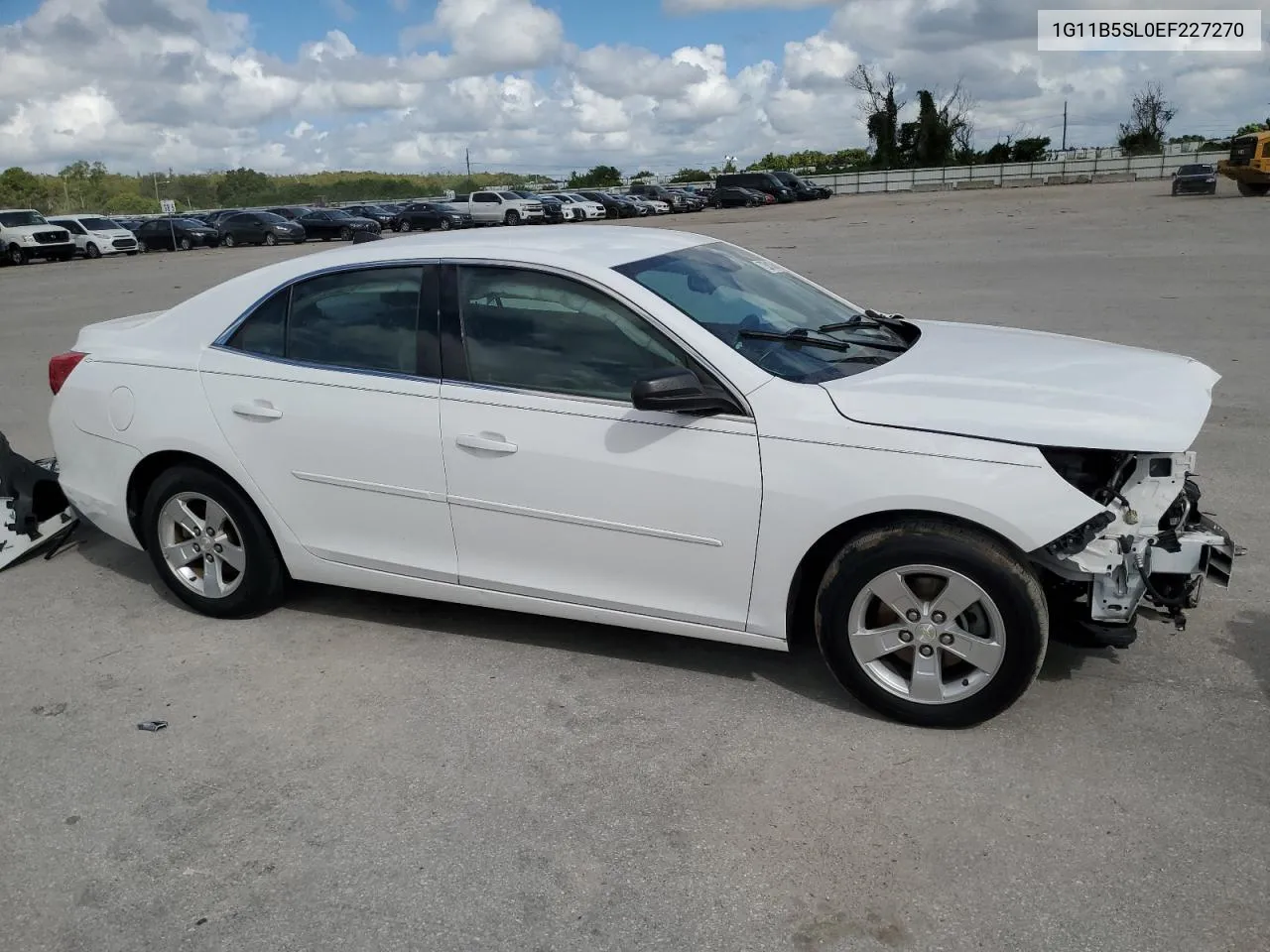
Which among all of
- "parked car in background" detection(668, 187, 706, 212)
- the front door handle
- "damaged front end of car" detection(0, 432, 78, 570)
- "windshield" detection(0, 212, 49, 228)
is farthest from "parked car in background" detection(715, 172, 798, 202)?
the front door handle

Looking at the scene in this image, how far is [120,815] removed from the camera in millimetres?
3451

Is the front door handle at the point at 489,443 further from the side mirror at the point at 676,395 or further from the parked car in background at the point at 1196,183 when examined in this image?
the parked car in background at the point at 1196,183

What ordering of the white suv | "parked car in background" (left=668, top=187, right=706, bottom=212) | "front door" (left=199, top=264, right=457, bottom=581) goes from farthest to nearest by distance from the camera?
"parked car in background" (left=668, top=187, right=706, bottom=212), the white suv, "front door" (left=199, top=264, right=457, bottom=581)

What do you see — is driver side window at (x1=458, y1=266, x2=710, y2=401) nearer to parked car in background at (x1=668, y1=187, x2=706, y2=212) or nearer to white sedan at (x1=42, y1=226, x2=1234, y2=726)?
white sedan at (x1=42, y1=226, x2=1234, y2=726)

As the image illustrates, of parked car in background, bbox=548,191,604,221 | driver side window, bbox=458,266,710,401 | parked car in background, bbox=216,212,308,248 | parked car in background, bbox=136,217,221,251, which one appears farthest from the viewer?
parked car in background, bbox=548,191,604,221

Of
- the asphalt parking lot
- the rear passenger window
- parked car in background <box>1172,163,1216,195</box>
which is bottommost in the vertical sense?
the asphalt parking lot

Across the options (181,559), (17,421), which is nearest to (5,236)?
(17,421)

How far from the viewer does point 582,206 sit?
52.5 metres

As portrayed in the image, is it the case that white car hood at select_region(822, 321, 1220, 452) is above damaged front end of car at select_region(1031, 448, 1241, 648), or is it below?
above

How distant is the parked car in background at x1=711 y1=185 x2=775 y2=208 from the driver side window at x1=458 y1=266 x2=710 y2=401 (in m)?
57.8

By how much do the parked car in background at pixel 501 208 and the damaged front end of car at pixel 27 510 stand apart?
44.7 meters

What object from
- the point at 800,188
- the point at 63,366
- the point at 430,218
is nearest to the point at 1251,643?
the point at 63,366

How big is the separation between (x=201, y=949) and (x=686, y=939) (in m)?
1.27

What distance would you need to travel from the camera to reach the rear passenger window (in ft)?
14.3
